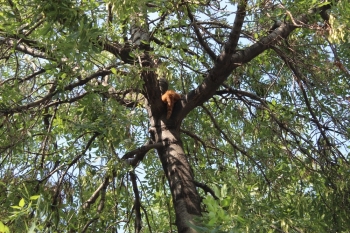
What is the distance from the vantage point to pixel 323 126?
4.76 m

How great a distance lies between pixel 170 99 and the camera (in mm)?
4738

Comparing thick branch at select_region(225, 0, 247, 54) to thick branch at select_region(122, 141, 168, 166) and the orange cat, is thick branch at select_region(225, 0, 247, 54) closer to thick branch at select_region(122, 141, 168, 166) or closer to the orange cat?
the orange cat

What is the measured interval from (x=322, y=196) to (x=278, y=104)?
108 cm

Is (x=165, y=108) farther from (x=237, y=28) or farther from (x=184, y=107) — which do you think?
(x=237, y=28)

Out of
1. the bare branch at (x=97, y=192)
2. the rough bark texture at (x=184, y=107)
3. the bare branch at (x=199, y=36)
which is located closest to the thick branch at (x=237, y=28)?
the rough bark texture at (x=184, y=107)

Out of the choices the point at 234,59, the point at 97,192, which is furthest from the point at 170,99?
the point at 97,192

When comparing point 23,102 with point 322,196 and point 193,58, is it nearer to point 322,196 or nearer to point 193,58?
point 193,58

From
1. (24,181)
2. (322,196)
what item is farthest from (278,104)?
(24,181)

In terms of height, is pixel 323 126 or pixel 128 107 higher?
pixel 128 107

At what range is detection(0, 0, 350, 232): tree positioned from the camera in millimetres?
3672

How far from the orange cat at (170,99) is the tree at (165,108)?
0.05m

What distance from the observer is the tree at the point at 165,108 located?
3672 millimetres

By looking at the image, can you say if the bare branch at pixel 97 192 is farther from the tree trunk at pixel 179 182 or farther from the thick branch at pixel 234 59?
the thick branch at pixel 234 59

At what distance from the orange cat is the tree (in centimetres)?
5
